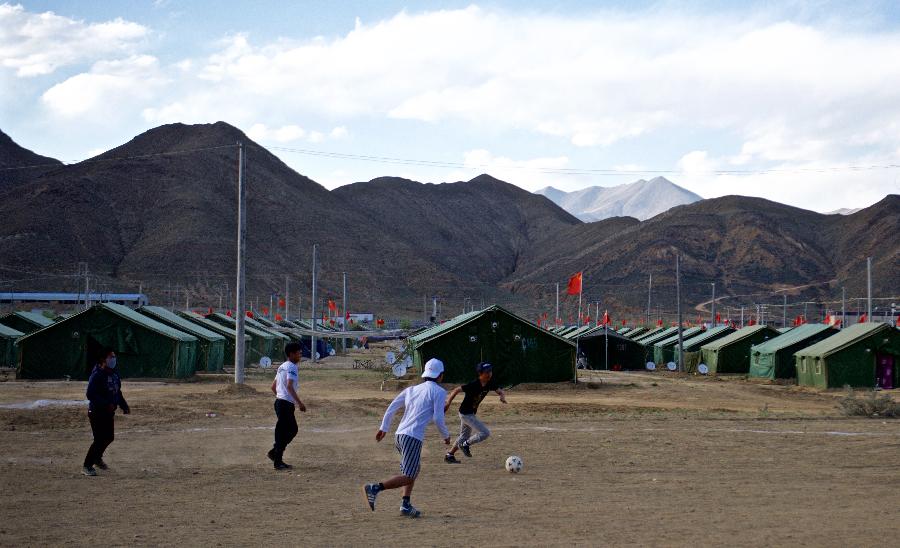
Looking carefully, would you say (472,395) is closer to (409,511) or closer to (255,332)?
(409,511)

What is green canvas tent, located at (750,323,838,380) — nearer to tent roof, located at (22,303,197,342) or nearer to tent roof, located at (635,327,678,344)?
tent roof, located at (635,327,678,344)

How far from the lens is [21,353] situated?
124 feet

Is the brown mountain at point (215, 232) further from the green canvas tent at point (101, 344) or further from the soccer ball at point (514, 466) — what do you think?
the soccer ball at point (514, 466)

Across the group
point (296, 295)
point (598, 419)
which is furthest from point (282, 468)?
point (296, 295)

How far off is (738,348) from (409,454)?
4475cm

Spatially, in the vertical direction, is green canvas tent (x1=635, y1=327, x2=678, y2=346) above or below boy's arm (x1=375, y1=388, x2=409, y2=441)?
above

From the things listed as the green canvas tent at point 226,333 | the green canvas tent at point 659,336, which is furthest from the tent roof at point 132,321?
the green canvas tent at point 659,336

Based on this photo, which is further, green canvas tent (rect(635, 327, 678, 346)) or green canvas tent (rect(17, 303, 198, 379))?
green canvas tent (rect(635, 327, 678, 346))

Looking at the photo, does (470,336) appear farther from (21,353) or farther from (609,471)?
(609,471)

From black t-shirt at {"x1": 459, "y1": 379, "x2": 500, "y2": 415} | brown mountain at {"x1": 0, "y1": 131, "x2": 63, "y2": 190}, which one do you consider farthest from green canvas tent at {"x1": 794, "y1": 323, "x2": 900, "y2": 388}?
brown mountain at {"x1": 0, "y1": 131, "x2": 63, "y2": 190}

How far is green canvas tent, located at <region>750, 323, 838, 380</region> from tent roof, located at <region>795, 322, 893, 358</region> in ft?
12.3

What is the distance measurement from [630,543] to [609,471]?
17.8 feet

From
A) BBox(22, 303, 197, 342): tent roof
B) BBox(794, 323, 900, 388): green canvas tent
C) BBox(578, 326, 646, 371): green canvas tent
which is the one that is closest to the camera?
BBox(22, 303, 197, 342): tent roof

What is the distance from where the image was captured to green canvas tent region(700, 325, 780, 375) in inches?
2068
